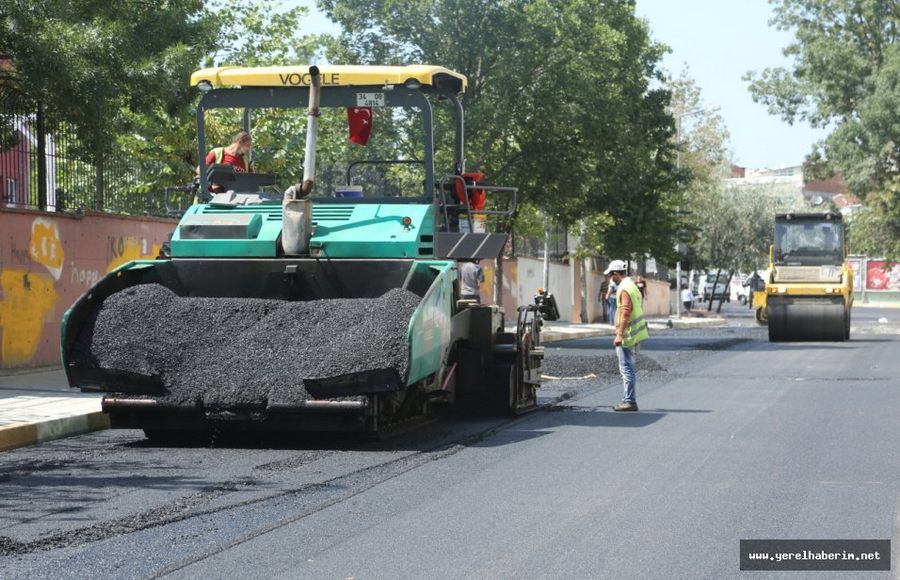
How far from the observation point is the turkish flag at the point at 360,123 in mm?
13172

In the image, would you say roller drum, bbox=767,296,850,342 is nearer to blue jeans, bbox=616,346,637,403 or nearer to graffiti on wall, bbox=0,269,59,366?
blue jeans, bbox=616,346,637,403

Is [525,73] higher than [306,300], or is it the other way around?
[525,73]

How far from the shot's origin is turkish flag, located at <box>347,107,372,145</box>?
13172mm

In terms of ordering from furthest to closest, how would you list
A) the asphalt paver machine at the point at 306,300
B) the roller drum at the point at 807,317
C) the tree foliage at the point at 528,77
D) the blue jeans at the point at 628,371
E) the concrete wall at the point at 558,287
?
the concrete wall at the point at 558,287 → the roller drum at the point at 807,317 → the tree foliage at the point at 528,77 → the blue jeans at the point at 628,371 → the asphalt paver machine at the point at 306,300

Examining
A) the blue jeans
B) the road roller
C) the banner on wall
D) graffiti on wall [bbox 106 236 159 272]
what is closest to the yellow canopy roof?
the blue jeans

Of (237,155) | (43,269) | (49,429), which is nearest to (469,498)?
(49,429)

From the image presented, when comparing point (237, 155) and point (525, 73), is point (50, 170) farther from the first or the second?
point (525, 73)

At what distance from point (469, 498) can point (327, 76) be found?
5.34 metres

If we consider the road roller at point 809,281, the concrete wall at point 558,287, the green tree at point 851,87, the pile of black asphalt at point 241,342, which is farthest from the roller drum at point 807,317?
the pile of black asphalt at point 241,342

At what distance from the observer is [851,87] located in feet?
165

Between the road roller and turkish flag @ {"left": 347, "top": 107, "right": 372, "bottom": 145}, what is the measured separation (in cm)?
2190

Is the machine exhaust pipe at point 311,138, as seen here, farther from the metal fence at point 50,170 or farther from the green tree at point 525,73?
the green tree at point 525,73

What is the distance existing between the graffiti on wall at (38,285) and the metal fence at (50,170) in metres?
0.39

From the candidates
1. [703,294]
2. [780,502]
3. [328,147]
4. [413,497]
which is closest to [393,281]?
[413,497]
